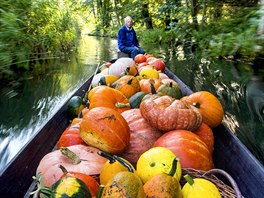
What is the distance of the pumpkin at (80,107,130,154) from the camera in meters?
1.69

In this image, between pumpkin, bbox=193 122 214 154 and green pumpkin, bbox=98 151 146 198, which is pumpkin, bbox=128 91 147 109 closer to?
pumpkin, bbox=193 122 214 154

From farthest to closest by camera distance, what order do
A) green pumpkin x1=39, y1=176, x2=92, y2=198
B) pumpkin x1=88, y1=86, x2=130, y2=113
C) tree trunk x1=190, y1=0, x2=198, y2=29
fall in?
tree trunk x1=190, y1=0, x2=198, y2=29, pumpkin x1=88, y1=86, x2=130, y2=113, green pumpkin x1=39, y1=176, x2=92, y2=198

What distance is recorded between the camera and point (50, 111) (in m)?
4.51

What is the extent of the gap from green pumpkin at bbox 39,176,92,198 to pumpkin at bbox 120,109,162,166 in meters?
0.75

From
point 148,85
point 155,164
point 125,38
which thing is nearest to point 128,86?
point 148,85

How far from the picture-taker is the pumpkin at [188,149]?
1593 millimetres

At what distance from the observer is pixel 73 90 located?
19.4 feet

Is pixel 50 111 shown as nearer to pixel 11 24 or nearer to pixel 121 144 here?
pixel 11 24

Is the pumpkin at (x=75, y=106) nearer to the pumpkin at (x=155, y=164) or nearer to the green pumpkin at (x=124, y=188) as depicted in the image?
the pumpkin at (x=155, y=164)

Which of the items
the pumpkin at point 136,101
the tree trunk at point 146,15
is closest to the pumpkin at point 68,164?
the pumpkin at point 136,101

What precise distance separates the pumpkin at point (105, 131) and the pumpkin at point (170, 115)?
0.22 meters

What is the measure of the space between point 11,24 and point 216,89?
3.72 m

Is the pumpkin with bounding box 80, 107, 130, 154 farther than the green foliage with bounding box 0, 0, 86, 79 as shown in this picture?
No

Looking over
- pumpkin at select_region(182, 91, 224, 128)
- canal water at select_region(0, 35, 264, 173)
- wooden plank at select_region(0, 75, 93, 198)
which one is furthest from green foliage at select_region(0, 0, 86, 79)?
pumpkin at select_region(182, 91, 224, 128)
